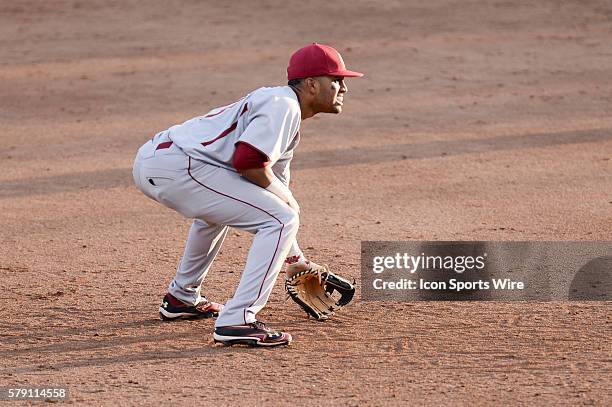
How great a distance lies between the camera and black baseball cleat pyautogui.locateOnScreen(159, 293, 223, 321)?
18.2ft

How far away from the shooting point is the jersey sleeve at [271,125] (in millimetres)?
4781

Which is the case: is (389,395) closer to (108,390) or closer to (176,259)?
(108,390)

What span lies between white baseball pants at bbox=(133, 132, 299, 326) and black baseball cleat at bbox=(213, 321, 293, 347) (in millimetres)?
29

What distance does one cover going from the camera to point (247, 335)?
5.06m

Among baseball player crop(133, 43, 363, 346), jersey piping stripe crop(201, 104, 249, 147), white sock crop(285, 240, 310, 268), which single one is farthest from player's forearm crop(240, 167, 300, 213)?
white sock crop(285, 240, 310, 268)

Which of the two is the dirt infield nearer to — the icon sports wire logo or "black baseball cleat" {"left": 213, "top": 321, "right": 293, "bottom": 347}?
"black baseball cleat" {"left": 213, "top": 321, "right": 293, "bottom": 347}

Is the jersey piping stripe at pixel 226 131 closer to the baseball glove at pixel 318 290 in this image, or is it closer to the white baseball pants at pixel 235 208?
→ the white baseball pants at pixel 235 208

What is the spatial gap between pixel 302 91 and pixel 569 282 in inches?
79.1

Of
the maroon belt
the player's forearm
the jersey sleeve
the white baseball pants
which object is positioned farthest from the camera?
the maroon belt

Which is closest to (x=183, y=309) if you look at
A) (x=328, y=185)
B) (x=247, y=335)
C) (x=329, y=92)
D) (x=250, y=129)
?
(x=247, y=335)

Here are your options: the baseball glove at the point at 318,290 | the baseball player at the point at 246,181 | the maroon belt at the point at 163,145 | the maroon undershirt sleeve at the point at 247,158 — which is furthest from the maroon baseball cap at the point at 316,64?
the baseball glove at the point at 318,290

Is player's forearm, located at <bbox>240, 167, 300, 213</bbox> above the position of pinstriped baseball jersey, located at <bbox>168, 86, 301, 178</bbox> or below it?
below

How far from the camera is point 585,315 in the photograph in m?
5.58

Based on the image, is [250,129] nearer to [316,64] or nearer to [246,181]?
[246,181]
